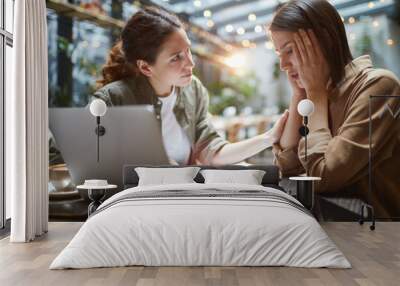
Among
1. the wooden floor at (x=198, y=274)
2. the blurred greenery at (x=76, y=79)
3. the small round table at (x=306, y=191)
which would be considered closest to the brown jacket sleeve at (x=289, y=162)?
the small round table at (x=306, y=191)

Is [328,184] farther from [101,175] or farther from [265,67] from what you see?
[101,175]

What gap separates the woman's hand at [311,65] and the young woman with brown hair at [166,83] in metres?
0.52

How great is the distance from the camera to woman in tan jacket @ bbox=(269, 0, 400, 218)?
704cm

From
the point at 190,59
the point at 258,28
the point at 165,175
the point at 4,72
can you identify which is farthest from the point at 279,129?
the point at 4,72

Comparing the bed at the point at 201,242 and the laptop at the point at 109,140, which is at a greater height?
the laptop at the point at 109,140

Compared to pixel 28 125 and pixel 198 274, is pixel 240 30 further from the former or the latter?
pixel 198 274

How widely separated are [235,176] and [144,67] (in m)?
1.86

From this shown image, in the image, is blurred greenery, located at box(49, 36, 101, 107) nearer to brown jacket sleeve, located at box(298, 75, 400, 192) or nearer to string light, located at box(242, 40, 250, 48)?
string light, located at box(242, 40, 250, 48)

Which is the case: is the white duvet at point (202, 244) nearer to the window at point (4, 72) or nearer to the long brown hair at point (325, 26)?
the window at point (4, 72)

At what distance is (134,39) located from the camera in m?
7.25

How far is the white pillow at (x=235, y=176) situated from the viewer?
650cm

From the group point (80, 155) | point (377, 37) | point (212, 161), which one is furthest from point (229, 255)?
point (377, 37)

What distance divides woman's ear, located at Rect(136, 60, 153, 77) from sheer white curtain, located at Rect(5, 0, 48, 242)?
1416 millimetres

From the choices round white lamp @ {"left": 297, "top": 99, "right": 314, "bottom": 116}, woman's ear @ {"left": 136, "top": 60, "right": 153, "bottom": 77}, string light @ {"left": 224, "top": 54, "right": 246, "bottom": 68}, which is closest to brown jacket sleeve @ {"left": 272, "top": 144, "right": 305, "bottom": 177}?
round white lamp @ {"left": 297, "top": 99, "right": 314, "bottom": 116}
